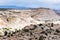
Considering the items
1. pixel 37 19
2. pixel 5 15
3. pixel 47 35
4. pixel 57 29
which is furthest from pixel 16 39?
pixel 37 19

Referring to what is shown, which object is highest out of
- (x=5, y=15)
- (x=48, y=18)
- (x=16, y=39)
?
(x=16, y=39)

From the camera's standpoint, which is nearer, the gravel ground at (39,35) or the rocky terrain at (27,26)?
the gravel ground at (39,35)

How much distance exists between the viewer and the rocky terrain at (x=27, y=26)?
101 ft

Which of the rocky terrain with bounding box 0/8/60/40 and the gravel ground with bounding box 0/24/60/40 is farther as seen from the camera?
the rocky terrain with bounding box 0/8/60/40

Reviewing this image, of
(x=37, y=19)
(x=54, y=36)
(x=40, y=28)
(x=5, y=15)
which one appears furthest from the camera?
(x=37, y=19)

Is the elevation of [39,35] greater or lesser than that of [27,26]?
greater

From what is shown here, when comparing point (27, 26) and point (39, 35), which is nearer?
point (39, 35)

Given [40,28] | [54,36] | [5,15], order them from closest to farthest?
[54,36] < [40,28] < [5,15]

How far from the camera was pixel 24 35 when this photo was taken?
31.6 metres

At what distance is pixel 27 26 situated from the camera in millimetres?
41438

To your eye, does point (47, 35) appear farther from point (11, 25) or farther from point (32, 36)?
point (11, 25)

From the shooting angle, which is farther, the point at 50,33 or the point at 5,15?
the point at 5,15

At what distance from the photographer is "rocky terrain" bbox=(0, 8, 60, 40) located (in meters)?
A: 30.8

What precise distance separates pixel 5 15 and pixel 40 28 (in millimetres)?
40693
